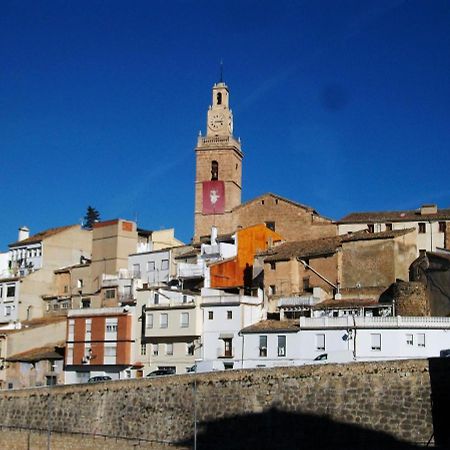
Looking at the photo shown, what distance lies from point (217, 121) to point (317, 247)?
2699 cm

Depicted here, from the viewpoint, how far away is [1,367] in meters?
64.0

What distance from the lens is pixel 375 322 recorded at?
163 feet

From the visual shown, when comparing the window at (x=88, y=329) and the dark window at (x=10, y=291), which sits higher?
the dark window at (x=10, y=291)

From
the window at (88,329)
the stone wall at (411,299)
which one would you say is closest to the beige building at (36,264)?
the window at (88,329)

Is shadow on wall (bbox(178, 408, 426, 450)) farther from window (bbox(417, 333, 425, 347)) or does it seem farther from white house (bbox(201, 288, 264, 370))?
white house (bbox(201, 288, 264, 370))

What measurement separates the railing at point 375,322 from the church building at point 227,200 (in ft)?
80.4

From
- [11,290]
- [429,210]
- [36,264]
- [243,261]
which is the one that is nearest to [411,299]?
[243,261]

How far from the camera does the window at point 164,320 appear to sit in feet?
191

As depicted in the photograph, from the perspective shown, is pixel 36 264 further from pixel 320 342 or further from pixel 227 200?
pixel 320 342

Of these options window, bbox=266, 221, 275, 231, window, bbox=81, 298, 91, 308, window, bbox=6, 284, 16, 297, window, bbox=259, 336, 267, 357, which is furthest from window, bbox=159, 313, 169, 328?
window, bbox=266, 221, 275, 231

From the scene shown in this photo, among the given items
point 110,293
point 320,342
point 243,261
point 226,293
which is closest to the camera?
point 320,342

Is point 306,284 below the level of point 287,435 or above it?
above

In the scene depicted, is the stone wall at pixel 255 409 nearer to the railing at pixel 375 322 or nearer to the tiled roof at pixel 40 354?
the railing at pixel 375 322

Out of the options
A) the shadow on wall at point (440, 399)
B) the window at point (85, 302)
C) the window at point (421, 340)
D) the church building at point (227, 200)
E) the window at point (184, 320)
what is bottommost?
the shadow on wall at point (440, 399)
